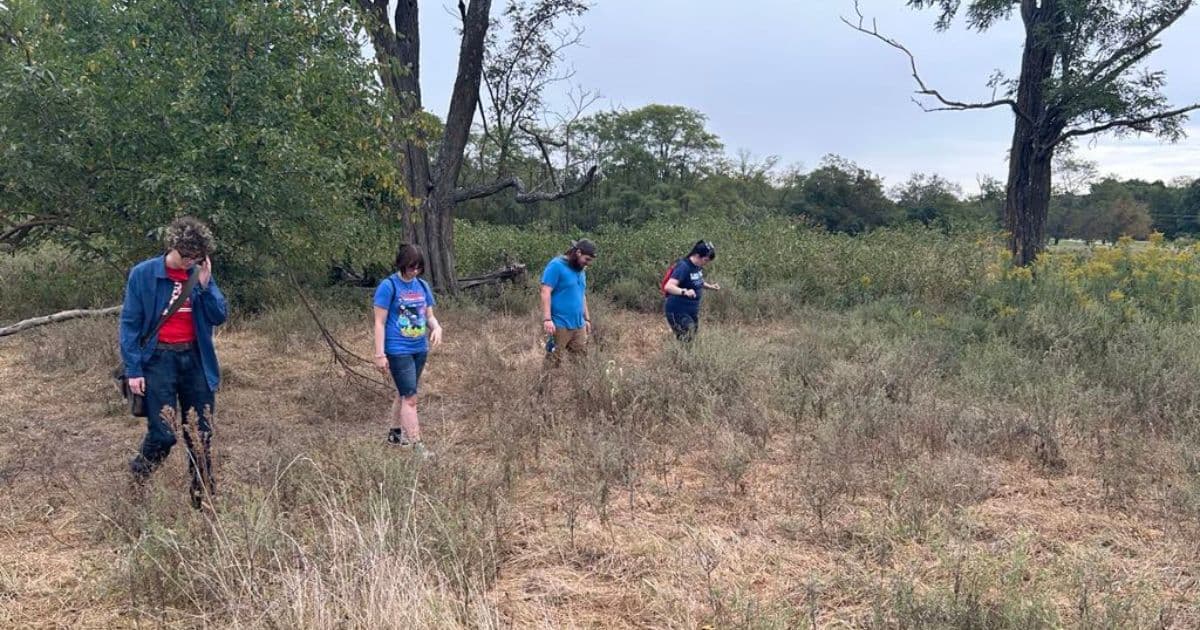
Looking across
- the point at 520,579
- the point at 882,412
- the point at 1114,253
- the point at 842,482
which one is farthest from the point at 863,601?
the point at 1114,253

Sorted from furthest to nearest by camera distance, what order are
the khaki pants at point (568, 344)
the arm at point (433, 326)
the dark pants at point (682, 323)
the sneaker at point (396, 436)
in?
the dark pants at point (682, 323), the khaki pants at point (568, 344), the sneaker at point (396, 436), the arm at point (433, 326)

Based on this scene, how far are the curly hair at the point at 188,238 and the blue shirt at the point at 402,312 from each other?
4.14 feet

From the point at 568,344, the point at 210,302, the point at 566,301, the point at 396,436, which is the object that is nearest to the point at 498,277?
the point at 568,344

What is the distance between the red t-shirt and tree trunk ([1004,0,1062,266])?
11.8 m

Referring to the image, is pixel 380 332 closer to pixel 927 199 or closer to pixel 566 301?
pixel 566 301

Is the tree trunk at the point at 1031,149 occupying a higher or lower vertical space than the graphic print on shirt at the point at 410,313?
higher

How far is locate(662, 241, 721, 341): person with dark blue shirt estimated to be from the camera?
23.2 feet

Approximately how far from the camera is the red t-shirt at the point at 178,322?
363 cm

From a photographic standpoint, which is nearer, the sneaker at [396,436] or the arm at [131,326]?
the arm at [131,326]

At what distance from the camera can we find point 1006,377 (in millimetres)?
6340

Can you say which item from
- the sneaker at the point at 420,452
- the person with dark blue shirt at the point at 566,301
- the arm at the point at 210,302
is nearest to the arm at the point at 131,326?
the arm at the point at 210,302

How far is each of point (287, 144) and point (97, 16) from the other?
1488 millimetres

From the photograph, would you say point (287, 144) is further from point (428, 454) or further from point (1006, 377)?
point (1006, 377)

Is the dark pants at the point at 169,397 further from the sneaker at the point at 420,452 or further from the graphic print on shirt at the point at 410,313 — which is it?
the graphic print on shirt at the point at 410,313
